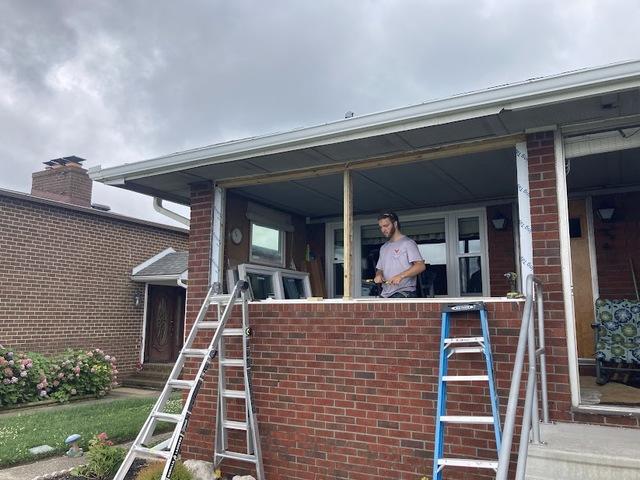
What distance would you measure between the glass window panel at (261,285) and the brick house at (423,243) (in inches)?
0.9

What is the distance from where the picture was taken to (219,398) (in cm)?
479

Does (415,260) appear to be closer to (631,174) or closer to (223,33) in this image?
(631,174)

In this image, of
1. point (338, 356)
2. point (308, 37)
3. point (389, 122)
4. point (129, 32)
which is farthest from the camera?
point (308, 37)

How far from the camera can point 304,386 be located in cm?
458

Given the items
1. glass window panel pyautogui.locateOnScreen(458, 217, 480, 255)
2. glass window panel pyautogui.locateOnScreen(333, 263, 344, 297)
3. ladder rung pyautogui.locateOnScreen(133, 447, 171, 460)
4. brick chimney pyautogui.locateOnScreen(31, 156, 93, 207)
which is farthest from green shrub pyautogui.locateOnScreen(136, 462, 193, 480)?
brick chimney pyautogui.locateOnScreen(31, 156, 93, 207)

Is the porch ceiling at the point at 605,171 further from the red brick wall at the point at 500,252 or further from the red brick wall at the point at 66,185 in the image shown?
the red brick wall at the point at 66,185

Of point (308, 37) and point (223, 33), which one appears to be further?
point (308, 37)

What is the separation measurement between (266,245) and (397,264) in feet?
6.97

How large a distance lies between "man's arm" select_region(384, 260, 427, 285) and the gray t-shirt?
5 centimetres

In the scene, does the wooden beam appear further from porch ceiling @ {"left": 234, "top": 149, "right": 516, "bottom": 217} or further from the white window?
the white window

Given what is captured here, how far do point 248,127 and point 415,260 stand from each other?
19477 mm

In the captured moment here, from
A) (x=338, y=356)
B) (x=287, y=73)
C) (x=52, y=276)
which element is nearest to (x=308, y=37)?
(x=287, y=73)

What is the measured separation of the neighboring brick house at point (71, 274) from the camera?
33.0 feet

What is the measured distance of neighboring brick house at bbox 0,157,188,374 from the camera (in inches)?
396
